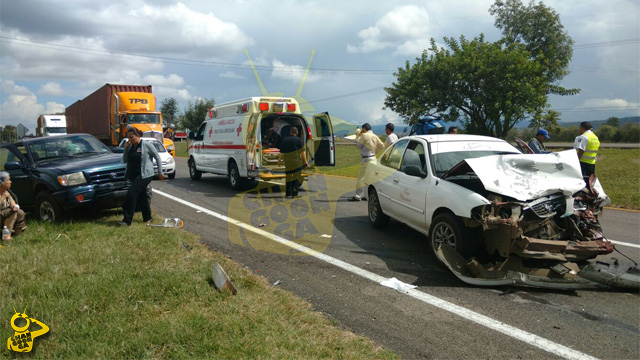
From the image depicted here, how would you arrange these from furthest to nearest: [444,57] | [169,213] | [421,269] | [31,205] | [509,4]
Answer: [509,4], [444,57], [169,213], [31,205], [421,269]

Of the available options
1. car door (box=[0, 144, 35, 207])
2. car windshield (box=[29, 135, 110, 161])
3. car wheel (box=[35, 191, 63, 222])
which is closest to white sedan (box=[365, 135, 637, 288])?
car wheel (box=[35, 191, 63, 222])

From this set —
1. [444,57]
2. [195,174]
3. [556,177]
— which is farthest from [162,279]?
[444,57]

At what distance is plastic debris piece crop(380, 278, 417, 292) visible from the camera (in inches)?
193

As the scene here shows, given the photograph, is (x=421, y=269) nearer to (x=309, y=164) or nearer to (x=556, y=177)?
(x=556, y=177)

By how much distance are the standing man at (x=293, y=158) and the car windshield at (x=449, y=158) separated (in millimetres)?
5029

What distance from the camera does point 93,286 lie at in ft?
15.1

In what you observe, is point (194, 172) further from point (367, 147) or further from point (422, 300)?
point (422, 300)

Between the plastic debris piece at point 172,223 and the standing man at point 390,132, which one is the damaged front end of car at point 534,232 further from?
the standing man at point 390,132

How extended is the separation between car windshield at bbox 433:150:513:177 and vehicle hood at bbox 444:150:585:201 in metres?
0.74

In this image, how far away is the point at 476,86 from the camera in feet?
103

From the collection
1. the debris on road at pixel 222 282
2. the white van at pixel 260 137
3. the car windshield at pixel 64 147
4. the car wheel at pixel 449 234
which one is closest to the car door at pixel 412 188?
the car wheel at pixel 449 234

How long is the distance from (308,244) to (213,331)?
3194 mm

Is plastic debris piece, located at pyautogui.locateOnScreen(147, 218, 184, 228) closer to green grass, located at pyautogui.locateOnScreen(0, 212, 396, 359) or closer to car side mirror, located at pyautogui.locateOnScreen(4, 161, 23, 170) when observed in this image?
green grass, located at pyautogui.locateOnScreen(0, 212, 396, 359)

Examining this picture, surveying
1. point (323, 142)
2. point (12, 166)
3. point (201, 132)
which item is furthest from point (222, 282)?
point (201, 132)
